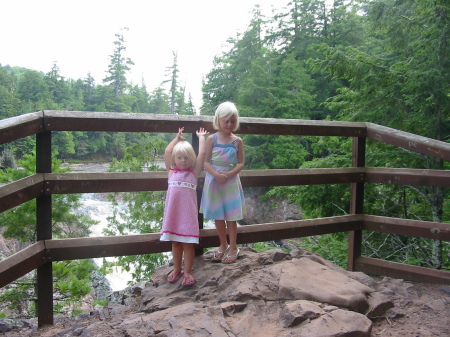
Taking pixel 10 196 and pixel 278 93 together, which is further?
pixel 278 93

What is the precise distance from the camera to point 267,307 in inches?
91.7

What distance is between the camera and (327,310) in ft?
7.30

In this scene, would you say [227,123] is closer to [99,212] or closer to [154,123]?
[154,123]

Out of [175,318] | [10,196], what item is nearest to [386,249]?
[175,318]

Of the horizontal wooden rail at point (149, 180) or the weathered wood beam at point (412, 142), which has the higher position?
the weathered wood beam at point (412, 142)

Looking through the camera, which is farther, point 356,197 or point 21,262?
point 356,197

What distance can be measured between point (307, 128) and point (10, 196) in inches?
89.1

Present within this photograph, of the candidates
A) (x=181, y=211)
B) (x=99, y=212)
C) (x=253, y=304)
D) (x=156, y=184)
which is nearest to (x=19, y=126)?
(x=156, y=184)

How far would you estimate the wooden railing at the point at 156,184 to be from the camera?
2.55 metres

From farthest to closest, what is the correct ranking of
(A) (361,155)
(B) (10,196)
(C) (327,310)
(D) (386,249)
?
1. (D) (386,249)
2. (A) (361,155)
3. (B) (10,196)
4. (C) (327,310)

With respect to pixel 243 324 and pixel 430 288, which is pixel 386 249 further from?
pixel 243 324

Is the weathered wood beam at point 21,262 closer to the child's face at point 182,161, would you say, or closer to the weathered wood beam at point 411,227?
the child's face at point 182,161

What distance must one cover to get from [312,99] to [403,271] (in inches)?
1048

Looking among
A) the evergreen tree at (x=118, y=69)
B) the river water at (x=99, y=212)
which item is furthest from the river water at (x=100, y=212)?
the evergreen tree at (x=118, y=69)
